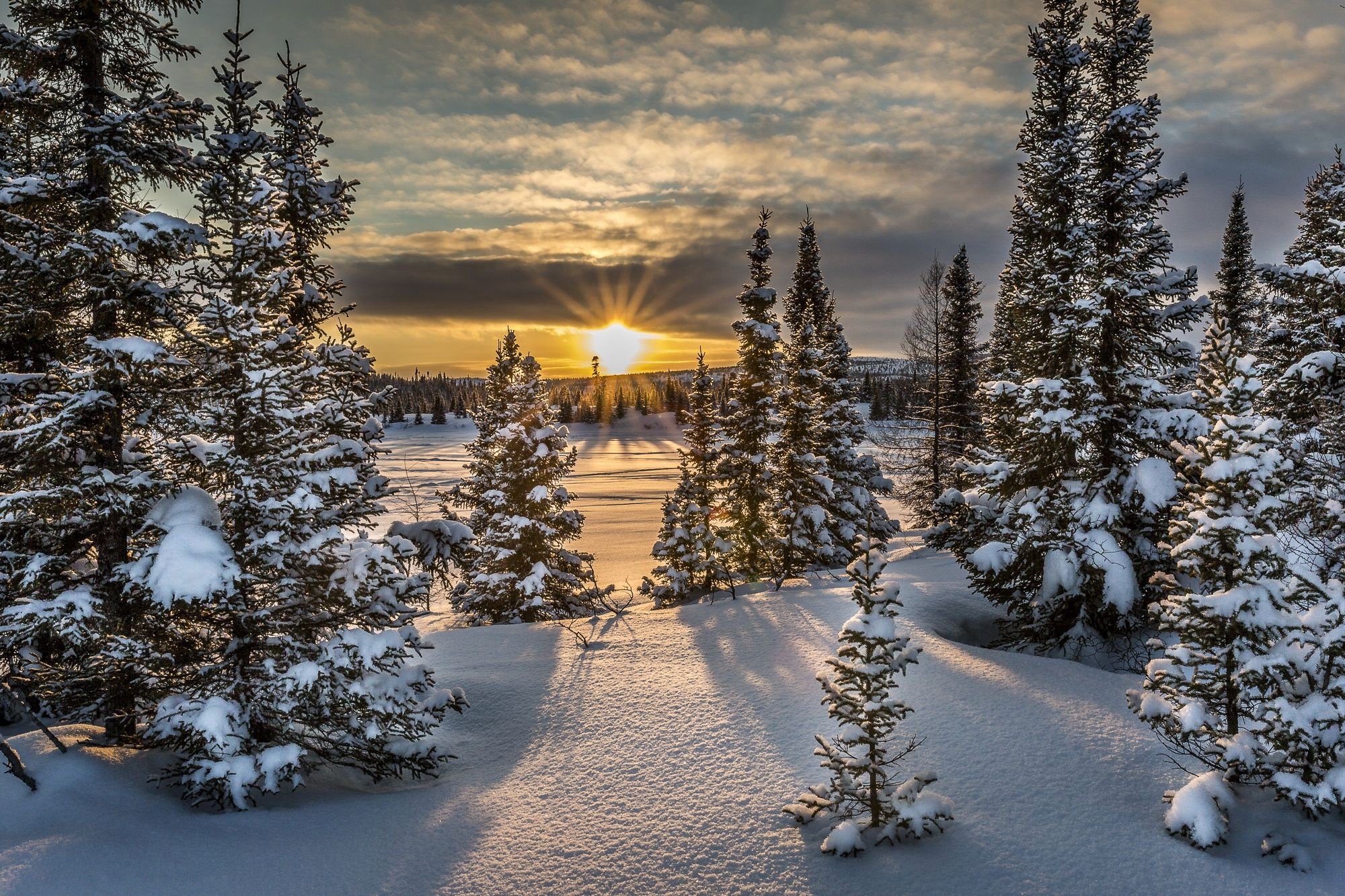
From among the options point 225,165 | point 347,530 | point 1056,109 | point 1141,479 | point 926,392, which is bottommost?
point 347,530

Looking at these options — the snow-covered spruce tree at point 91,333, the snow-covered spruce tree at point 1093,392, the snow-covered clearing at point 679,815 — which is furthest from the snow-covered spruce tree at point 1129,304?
the snow-covered spruce tree at point 91,333

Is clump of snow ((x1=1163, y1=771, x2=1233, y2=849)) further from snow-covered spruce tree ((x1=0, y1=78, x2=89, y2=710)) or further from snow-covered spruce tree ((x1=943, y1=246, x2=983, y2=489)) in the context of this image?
snow-covered spruce tree ((x1=943, y1=246, x2=983, y2=489))

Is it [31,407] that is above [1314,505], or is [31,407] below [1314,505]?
above

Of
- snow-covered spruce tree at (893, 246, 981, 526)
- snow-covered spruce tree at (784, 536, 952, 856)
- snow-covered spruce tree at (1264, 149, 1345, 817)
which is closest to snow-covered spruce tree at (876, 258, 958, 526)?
snow-covered spruce tree at (893, 246, 981, 526)

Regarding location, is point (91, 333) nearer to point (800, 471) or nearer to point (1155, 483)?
point (1155, 483)

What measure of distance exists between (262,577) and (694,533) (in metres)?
14.5

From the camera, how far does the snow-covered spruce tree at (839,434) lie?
21.8 m

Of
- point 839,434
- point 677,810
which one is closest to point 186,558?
point 677,810

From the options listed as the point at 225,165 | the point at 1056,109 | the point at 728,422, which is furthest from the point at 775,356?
the point at 225,165

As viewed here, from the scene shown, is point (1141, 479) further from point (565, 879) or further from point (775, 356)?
point (775, 356)

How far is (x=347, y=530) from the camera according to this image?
30.8 feet

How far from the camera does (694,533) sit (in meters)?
19.9

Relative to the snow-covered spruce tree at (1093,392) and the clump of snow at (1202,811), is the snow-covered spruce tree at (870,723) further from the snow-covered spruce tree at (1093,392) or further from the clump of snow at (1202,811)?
the snow-covered spruce tree at (1093,392)

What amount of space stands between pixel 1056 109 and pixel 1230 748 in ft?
36.7
